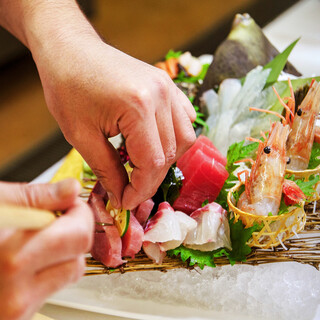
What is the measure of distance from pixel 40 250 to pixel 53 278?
0.06 m

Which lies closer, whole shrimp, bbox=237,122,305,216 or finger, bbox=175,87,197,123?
finger, bbox=175,87,197,123

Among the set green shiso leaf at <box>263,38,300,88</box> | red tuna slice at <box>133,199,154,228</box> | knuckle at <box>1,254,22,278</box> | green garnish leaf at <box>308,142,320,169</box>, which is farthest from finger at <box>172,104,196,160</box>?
green shiso leaf at <box>263,38,300,88</box>

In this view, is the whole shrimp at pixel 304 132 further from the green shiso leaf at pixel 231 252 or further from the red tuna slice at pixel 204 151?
the green shiso leaf at pixel 231 252

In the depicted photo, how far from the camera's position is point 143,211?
1325mm

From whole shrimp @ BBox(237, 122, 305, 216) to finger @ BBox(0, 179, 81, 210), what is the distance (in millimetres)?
698

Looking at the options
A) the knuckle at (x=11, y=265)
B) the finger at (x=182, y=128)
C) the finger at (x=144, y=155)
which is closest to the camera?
the knuckle at (x=11, y=265)

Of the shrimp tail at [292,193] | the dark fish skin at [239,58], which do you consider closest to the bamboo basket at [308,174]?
the shrimp tail at [292,193]

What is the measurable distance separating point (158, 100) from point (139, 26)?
15.3 feet

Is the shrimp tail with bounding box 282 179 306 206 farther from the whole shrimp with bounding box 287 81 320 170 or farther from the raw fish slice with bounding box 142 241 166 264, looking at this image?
the raw fish slice with bounding box 142 241 166 264

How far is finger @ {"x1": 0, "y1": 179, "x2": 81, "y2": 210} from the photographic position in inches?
24.1

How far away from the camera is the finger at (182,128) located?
42.8 inches

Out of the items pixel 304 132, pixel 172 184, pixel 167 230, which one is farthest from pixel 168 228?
pixel 304 132

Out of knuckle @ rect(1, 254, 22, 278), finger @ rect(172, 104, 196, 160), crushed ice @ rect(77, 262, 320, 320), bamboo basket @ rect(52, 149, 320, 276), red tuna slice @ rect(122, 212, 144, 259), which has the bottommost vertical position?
crushed ice @ rect(77, 262, 320, 320)

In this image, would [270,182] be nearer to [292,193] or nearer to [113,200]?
[292,193]
